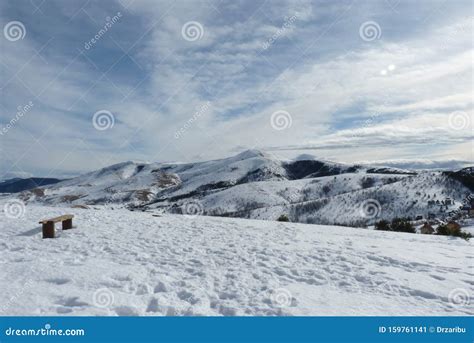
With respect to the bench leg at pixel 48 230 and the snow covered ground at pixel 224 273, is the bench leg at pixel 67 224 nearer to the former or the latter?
the snow covered ground at pixel 224 273

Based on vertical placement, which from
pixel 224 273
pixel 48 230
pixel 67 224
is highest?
pixel 67 224

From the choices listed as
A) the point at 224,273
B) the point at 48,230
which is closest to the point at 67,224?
the point at 48,230

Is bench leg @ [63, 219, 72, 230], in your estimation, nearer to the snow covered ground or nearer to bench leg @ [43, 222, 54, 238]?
the snow covered ground

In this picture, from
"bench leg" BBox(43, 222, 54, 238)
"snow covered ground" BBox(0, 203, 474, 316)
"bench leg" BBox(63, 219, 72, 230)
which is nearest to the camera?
"snow covered ground" BBox(0, 203, 474, 316)

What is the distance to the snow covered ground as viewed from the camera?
652 centimetres

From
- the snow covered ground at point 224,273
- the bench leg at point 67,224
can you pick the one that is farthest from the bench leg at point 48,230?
the bench leg at point 67,224

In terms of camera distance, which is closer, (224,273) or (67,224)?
(224,273)

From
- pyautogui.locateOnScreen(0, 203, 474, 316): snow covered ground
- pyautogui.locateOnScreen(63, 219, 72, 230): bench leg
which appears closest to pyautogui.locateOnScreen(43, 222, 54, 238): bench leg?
pyautogui.locateOnScreen(0, 203, 474, 316): snow covered ground

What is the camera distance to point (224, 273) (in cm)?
845

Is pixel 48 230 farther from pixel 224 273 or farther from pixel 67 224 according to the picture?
pixel 224 273

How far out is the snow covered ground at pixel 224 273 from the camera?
652 centimetres

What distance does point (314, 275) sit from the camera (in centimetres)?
865

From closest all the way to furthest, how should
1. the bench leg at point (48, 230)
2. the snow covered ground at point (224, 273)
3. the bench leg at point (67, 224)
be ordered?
1. the snow covered ground at point (224, 273)
2. the bench leg at point (48, 230)
3. the bench leg at point (67, 224)
